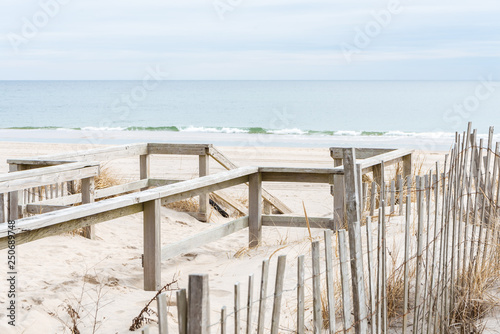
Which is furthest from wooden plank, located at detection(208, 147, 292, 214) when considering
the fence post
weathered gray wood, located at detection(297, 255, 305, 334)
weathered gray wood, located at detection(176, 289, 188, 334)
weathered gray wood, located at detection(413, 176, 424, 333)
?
weathered gray wood, located at detection(176, 289, 188, 334)

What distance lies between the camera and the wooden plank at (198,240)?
4858 millimetres

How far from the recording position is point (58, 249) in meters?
5.80

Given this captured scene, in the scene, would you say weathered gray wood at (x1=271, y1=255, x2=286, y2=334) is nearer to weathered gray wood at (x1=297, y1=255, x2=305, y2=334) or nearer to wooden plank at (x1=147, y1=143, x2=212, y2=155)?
weathered gray wood at (x1=297, y1=255, x2=305, y2=334)

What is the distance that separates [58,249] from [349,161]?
11.2 ft

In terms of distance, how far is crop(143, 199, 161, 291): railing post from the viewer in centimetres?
460

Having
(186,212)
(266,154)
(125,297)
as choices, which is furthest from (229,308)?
(266,154)

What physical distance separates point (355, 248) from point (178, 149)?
5.00m

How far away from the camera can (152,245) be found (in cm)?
462

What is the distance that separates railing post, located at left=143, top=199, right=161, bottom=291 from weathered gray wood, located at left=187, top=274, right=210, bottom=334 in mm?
2641

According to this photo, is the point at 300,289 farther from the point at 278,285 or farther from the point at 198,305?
the point at 198,305

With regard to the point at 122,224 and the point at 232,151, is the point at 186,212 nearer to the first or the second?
the point at 122,224

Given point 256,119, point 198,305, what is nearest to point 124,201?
point 198,305

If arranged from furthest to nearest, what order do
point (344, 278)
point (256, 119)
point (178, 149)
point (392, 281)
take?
point (256, 119) → point (178, 149) → point (392, 281) → point (344, 278)

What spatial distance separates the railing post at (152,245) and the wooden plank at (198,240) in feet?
0.47
